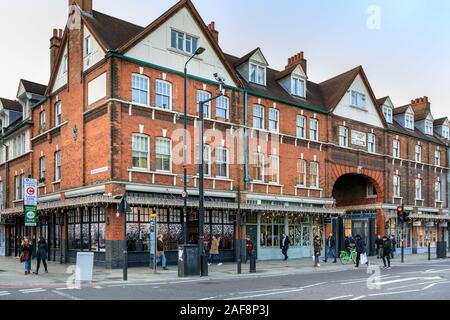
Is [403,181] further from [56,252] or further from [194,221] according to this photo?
[56,252]

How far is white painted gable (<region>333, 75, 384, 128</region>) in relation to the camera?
38.0 m

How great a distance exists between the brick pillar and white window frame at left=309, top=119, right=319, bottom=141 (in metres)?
16.5

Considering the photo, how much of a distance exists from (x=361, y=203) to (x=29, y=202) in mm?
28300

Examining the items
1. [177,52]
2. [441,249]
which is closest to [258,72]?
[177,52]

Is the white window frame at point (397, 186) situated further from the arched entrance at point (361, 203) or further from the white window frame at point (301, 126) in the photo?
the white window frame at point (301, 126)

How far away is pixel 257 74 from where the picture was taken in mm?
33844

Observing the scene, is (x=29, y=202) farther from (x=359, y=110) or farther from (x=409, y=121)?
(x=409, y=121)

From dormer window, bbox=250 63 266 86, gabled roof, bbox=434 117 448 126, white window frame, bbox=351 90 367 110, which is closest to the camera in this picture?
dormer window, bbox=250 63 266 86

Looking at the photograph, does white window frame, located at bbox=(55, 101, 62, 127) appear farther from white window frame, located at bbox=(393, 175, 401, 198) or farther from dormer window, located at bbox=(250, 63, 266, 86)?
white window frame, located at bbox=(393, 175, 401, 198)

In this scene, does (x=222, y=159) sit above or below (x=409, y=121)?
below

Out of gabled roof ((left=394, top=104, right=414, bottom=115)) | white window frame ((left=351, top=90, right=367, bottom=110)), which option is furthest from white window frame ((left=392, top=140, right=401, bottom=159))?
white window frame ((left=351, top=90, right=367, bottom=110))

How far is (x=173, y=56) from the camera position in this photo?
27969mm

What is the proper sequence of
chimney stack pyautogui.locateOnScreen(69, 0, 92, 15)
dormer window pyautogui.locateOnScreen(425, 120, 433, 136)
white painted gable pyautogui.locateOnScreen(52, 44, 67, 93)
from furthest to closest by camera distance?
dormer window pyautogui.locateOnScreen(425, 120, 433, 136) → white painted gable pyautogui.locateOnScreen(52, 44, 67, 93) → chimney stack pyautogui.locateOnScreen(69, 0, 92, 15)

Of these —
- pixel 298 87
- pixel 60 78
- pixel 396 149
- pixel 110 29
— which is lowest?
pixel 396 149
